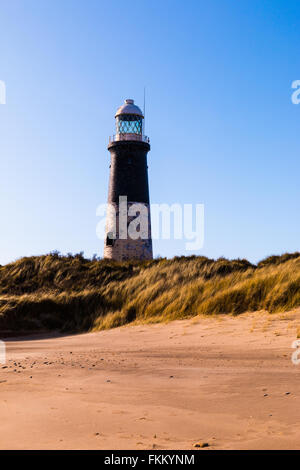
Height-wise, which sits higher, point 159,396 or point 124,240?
point 124,240

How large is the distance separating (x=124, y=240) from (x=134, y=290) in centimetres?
1380

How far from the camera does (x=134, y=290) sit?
15031mm

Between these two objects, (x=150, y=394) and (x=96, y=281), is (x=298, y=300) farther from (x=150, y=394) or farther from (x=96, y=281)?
(x=96, y=281)

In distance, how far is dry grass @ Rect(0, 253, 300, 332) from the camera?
11.6m

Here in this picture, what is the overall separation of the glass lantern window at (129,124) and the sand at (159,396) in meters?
24.5

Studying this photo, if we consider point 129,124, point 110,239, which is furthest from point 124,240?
point 129,124

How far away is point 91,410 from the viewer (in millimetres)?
3914

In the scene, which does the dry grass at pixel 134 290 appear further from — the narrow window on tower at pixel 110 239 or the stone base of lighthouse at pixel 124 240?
the narrow window on tower at pixel 110 239

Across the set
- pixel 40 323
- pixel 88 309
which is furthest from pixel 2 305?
pixel 88 309

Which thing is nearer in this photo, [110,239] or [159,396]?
[159,396]

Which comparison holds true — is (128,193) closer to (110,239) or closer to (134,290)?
(110,239)

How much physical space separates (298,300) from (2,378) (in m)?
6.95

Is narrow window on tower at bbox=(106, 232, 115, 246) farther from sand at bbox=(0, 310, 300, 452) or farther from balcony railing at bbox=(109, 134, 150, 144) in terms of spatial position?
sand at bbox=(0, 310, 300, 452)

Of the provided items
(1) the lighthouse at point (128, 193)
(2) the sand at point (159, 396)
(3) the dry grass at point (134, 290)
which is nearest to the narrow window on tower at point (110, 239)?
(1) the lighthouse at point (128, 193)
